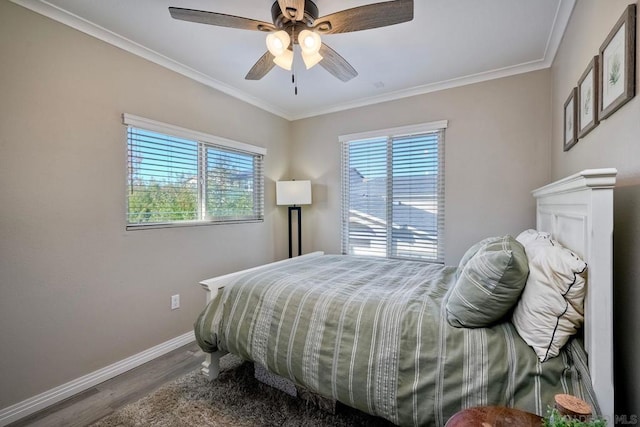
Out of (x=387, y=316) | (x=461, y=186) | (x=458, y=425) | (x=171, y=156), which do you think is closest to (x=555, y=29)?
(x=461, y=186)

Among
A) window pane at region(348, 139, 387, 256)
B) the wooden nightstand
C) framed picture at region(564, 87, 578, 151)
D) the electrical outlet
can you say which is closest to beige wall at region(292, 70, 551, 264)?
window pane at region(348, 139, 387, 256)

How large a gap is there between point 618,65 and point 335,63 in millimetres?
1496

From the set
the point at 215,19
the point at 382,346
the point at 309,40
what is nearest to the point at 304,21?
the point at 309,40

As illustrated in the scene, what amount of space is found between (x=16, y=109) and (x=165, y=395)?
6.72 feet

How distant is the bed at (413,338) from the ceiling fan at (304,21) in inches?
47.0

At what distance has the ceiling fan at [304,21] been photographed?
4.86 ft

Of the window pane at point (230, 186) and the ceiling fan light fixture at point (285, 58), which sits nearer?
the ceiling fan light fixture at point (285, 58)

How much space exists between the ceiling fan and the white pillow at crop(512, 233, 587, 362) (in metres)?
1.36

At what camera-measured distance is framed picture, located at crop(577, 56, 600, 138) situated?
1.39m

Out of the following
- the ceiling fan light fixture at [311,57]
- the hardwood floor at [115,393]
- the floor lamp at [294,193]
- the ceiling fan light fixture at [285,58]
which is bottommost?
the hardwood floor at [115,393]

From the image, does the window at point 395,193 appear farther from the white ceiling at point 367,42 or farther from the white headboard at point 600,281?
the white headboard at point 600,281

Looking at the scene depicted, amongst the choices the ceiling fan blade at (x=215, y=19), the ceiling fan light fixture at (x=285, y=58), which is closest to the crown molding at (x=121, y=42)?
the ceiling fan blade at (x=215, y=19)

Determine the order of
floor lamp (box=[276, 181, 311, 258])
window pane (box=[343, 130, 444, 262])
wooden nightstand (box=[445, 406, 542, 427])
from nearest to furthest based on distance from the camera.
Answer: wooden nightstand (box=[445, 406, 542, 427])
window pane (box=[343, 130, 444, 262])
floor lamp (box=[276, 181, 311, 258])

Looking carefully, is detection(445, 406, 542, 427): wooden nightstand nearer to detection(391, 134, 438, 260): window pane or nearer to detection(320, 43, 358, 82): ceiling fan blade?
detection(320, 43, 358, 82): ceiling fan blade
